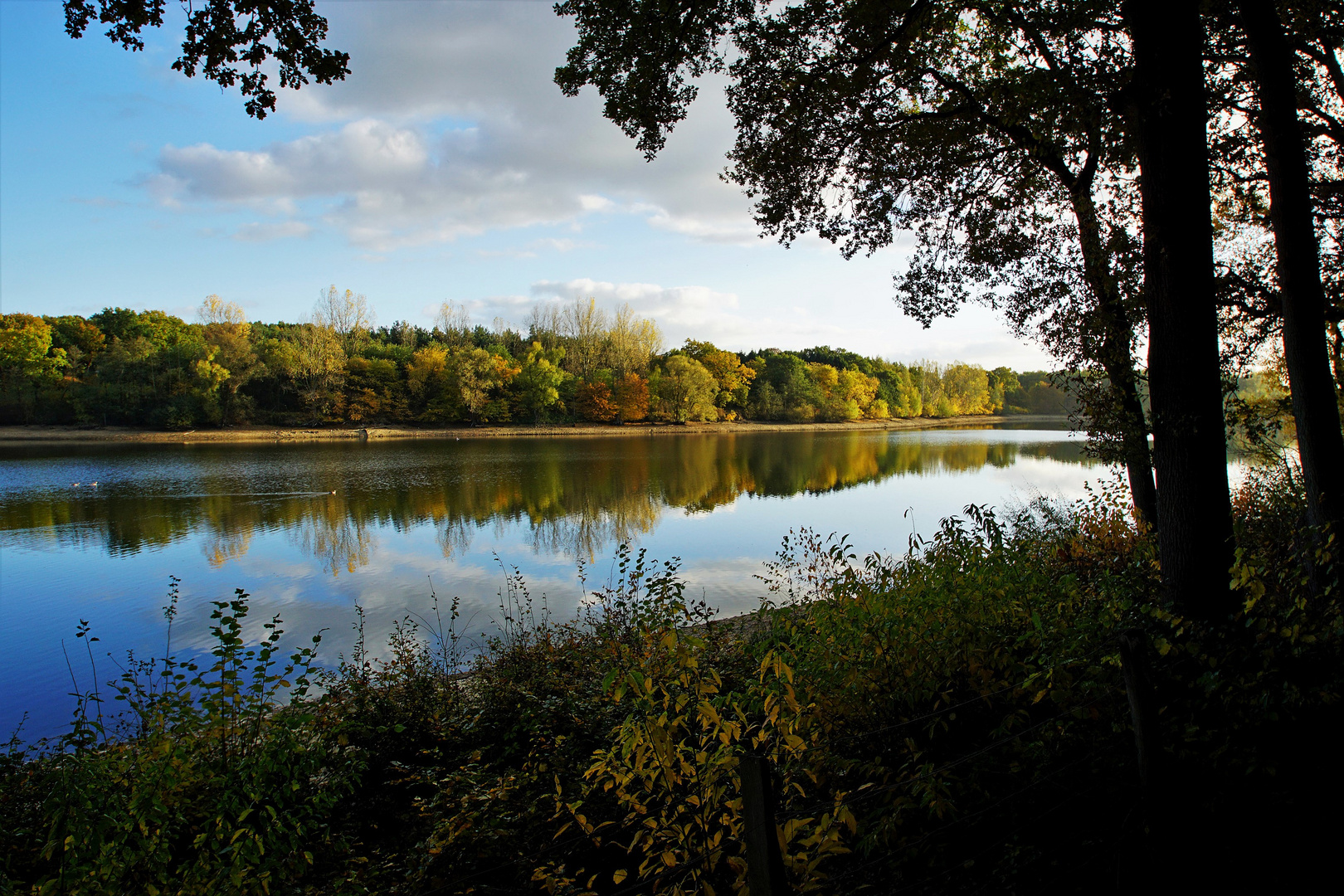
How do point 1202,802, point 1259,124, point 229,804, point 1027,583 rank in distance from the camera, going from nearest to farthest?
point 229,804
point 1202,802
point 1027,583
point 1259,124

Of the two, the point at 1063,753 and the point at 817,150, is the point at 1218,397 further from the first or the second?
the point at 817,150

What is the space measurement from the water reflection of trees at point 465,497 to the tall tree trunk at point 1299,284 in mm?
11919

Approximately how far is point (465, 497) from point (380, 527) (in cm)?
521

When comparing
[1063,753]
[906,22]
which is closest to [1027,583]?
[1063,753]

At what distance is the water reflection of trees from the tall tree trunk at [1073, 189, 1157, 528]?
10205 mm

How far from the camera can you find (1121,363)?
286 inches

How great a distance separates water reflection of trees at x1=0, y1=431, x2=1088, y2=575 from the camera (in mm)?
16672

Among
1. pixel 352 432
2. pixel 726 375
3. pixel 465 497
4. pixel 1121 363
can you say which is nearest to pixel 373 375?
pixel 352 432

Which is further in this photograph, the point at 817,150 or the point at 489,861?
the point at 817,150

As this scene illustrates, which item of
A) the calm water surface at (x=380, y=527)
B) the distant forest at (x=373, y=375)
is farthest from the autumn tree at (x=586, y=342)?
the calm water surface at (x=380, y=527)

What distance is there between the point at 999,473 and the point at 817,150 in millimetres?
25457

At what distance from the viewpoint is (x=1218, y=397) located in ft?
14.0

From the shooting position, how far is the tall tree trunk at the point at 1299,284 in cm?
511

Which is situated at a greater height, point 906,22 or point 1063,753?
point 906,22
